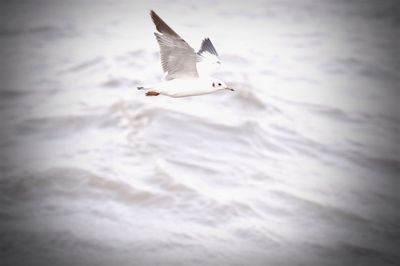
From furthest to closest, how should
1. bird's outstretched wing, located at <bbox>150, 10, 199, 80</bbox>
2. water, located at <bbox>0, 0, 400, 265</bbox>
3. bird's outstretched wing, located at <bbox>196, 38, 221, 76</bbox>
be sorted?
1. water, located at <bbox>0, 0, 400, 265</bbox>
2. bird's outstretched wing, located at <bbox>196, 38, 221, 76</bbox>
3. bird's outstretched wing, located at <bbox>150, 10, 199, 80</bbox>

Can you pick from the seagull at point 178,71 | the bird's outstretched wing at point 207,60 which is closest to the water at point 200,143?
the bird's outstretched wing at point 207,60

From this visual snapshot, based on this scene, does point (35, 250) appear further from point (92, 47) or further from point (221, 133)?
point (92, 47)

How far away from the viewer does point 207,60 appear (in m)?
8.60

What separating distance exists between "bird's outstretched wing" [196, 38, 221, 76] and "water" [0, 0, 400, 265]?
429 centimetres

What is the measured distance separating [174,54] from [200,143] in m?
7.79

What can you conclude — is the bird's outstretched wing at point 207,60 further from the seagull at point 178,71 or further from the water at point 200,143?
the water at point 200,143

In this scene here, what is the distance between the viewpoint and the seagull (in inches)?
274

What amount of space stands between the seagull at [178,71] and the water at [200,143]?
5.08 metres

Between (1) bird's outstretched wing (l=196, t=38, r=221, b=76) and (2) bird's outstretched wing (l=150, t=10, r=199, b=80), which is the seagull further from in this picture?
(1) bird's outstretched wing (l=196, t=38, r=221, b=76)

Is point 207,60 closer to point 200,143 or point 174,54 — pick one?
point 174,54

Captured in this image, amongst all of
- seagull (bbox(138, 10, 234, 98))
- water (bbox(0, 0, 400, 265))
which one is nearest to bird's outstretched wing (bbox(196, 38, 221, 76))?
seagull (bbox(138, 10, 234, 98))

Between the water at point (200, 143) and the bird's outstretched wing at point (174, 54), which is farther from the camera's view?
the water at point (200, 143)

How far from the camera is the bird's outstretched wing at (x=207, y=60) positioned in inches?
326

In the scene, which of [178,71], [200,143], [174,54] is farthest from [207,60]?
[200,143]
